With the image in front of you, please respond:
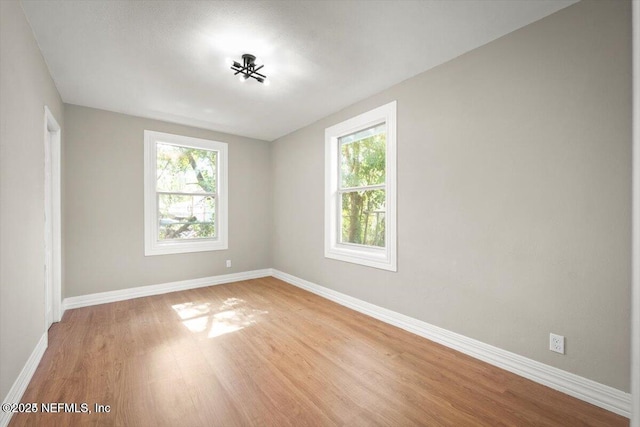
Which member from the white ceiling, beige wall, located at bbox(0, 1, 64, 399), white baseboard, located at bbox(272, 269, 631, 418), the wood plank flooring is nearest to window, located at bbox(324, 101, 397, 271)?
the white ceiling

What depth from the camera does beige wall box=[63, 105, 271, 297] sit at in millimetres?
3635

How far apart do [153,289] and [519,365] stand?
454cm

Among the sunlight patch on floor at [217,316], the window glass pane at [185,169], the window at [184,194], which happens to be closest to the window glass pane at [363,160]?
the sunlight patch on floor at [217,316]

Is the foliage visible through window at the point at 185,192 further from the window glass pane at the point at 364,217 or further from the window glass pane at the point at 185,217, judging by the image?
the window glass pane at the point at 364,217

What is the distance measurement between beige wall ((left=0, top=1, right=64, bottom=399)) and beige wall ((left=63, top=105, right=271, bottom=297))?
1.36 meters

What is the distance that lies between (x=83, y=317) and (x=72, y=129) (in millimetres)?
2410

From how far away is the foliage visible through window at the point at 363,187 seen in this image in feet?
11.4

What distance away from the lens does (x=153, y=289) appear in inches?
165

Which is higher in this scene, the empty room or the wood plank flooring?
the empty room

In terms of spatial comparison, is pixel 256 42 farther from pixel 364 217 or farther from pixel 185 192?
pixel 185 192

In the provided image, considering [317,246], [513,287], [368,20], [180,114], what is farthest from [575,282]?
[180,114]

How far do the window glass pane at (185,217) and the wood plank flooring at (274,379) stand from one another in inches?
61.4

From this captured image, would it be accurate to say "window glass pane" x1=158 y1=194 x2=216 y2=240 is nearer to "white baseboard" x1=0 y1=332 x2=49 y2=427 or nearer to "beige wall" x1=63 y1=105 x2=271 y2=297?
"beige wall" x1=63 y1=105 x2=271 y2=297

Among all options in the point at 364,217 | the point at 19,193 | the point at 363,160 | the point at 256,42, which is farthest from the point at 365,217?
the point at 19,193
